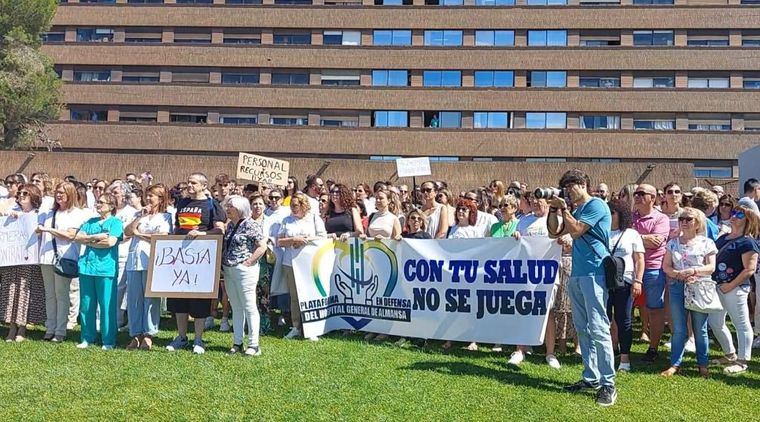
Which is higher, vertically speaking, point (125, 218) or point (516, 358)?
point (125, 218)

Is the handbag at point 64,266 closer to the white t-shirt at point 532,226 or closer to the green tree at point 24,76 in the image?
the white t-shirt at point 532,226

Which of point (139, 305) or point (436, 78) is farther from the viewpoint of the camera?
point (436, 78)

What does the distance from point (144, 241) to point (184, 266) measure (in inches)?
29.7

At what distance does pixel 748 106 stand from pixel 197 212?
4064cm

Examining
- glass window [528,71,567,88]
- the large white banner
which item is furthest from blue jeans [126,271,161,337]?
glass window [528,71,567,88]

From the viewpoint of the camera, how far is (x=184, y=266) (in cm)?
770

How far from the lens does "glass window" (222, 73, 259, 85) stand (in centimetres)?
4162

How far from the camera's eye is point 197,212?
783 centimetres

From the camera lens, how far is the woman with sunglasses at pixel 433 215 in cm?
921

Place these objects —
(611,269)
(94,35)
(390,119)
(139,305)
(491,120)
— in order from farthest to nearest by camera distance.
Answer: (94,35), (390,119), (491,120), (139,305), (611,269)

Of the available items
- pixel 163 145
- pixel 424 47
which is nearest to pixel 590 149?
pixel 424 47

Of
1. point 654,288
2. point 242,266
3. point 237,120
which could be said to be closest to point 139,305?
point 242,266

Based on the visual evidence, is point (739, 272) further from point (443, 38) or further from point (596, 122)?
point (443, 38)

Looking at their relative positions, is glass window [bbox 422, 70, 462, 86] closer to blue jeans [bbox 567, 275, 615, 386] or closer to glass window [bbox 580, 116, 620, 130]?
glass window [bbox 580, 116, 620, 130]
